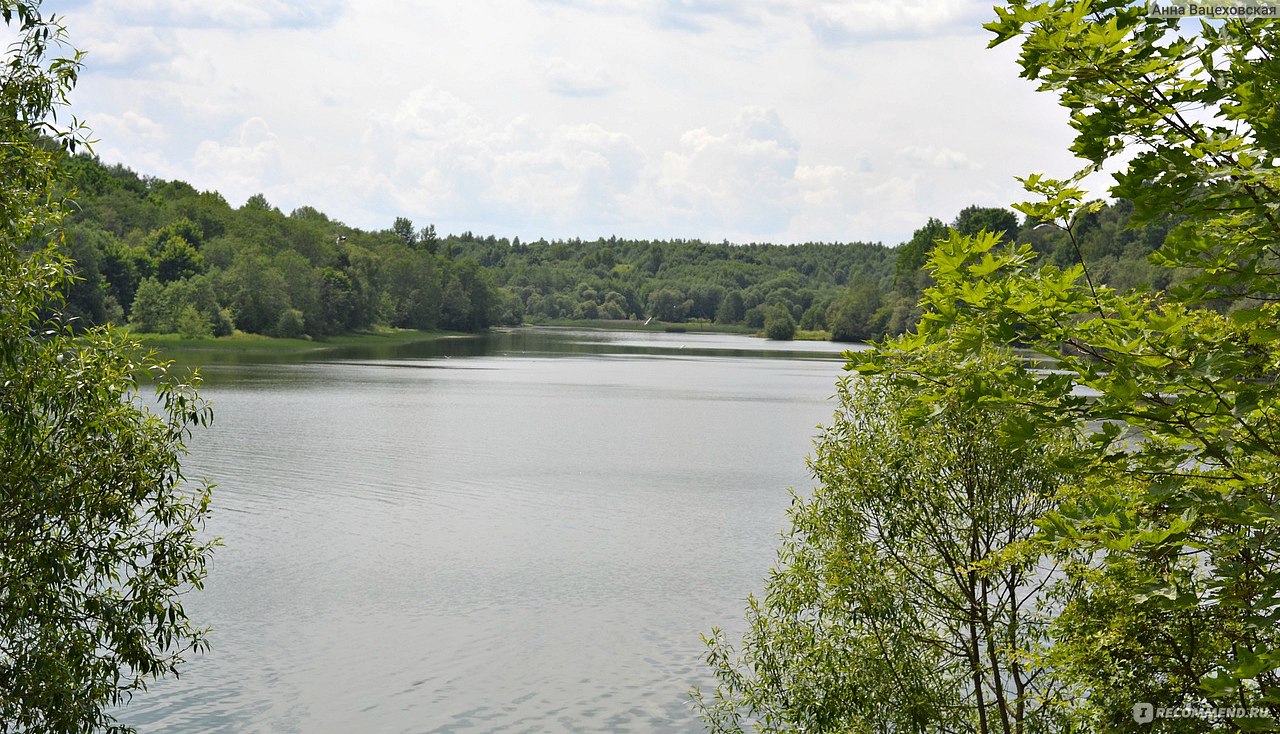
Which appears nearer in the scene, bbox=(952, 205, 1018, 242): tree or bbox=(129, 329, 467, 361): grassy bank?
bbox=(129, 329, 467, 361): grassy bank

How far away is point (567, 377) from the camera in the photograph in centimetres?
9362

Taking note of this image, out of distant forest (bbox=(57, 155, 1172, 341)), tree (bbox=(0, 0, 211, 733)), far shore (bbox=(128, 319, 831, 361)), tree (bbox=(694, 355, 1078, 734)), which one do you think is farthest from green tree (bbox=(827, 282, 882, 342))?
tree (bbox=(0, 0, 211, 733))

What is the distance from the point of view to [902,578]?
1456 cm

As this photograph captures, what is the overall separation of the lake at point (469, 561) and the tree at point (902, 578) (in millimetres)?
5115

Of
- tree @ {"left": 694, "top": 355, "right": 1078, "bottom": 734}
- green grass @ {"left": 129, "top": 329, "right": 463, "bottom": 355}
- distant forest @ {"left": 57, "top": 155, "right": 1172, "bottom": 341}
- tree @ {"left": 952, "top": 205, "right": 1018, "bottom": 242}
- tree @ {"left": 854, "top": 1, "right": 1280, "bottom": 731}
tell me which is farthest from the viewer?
tree @ {"left": 952, "top": 205, "right": 1018, "bottom": 242}

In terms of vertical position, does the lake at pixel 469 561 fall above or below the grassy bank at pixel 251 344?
below

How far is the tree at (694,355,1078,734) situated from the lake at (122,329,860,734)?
5115mm

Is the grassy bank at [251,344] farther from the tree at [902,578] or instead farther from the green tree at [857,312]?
the tree at [902,578]

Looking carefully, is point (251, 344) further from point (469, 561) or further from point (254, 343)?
point (469, 561)

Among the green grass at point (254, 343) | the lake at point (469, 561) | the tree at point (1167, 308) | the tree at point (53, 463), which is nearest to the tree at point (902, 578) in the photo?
the lake at point (469, 561)

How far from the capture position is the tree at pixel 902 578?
14.0m

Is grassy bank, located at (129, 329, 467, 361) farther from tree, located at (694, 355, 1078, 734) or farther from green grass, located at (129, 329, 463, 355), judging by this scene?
tree, located at (694, 355, 1078, 734)

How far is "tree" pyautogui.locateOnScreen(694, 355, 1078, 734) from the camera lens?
45.9 ft

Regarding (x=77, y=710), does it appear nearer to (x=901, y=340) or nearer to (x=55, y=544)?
(x=55, y=544)
